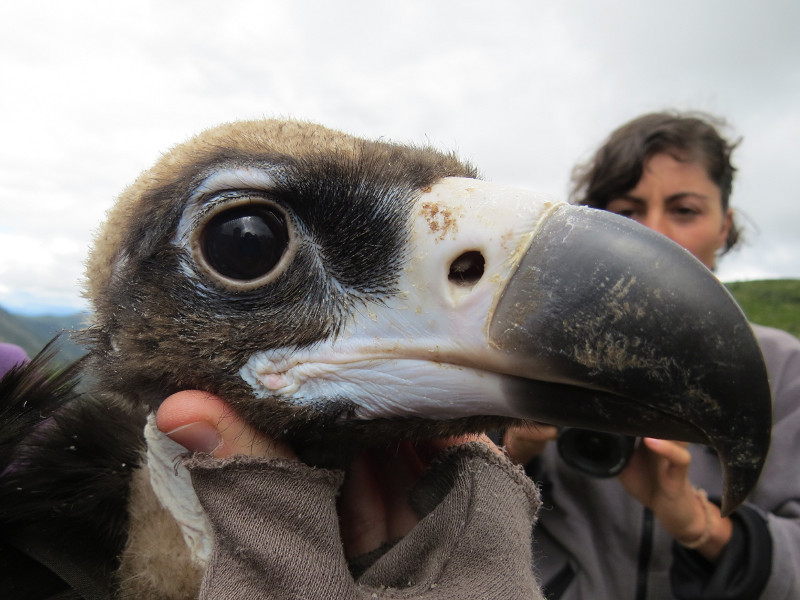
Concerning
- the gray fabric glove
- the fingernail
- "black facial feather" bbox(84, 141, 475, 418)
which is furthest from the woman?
the fingernail

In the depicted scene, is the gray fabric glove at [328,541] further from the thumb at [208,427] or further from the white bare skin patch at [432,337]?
the white bare skin patch at [432,337]

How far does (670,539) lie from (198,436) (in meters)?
2.85

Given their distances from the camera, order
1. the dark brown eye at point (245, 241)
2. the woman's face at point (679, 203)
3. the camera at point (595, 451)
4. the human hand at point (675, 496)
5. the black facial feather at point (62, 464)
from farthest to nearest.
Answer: the woman's face at point (679, 203) < the human hand at point (675, 496) < the camera at point (595, 451) < the black facial feather at point (62, 464) < the dark brown eye at point (245, 241)

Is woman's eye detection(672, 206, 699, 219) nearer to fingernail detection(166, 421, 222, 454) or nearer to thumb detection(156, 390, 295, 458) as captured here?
thumb detection(156, 390, 295, 458)

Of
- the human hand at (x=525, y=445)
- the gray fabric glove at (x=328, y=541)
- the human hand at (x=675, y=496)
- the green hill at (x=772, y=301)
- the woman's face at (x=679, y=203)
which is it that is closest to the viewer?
the gray fabric glove at (x=328, y=541)

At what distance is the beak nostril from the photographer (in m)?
1.43

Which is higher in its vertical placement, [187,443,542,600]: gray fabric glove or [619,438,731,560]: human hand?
[187,443,542,600]: gray fabric glove

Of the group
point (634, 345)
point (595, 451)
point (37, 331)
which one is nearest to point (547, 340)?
point (634, 345)

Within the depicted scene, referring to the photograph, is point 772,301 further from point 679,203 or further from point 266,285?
point 266,285

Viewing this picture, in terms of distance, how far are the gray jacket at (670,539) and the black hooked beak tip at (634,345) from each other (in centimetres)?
194

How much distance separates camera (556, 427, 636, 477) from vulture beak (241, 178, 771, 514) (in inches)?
46.8

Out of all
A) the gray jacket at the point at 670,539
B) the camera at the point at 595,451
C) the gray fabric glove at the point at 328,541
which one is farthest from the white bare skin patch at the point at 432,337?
the gray jacket at the point at 670,539

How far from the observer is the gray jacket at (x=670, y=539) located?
2.77m

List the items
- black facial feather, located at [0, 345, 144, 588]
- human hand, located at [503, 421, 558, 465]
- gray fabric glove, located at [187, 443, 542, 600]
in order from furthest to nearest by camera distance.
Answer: human hand, located at [503, 421, 558, 465]
black facial feather, located at [0, 345, 144, 588]
gray fabric glove, located at [187, 443, 542, 600]
